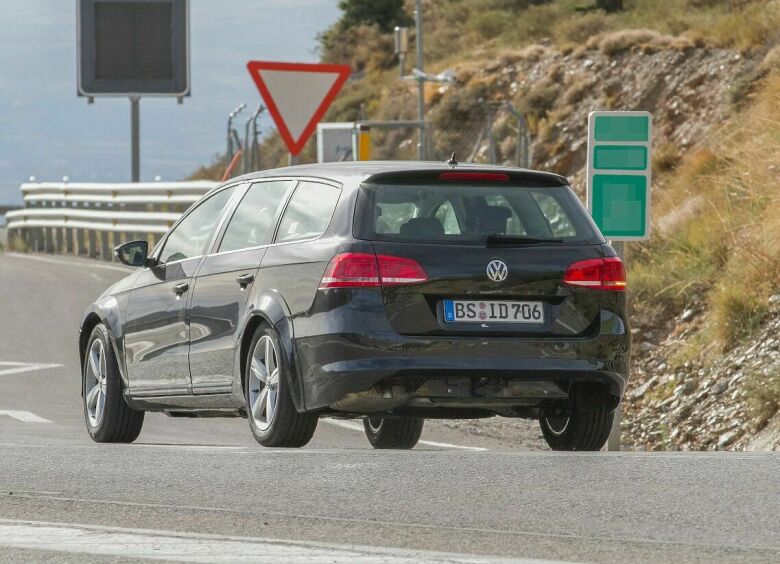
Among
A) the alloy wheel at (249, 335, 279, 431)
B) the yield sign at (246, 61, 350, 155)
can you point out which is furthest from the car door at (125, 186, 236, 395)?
the yield sign at (246, 61, 350, 155)

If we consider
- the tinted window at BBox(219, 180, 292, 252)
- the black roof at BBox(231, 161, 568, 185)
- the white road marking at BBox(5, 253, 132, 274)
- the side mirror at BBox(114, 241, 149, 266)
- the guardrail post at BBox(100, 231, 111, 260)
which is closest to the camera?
the black roof at BBox(231, 161, 568, 185)

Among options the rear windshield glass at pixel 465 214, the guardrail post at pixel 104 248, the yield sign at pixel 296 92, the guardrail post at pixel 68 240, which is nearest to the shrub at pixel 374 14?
the guardrail post at pixel 68 240

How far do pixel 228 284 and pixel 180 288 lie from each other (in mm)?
661

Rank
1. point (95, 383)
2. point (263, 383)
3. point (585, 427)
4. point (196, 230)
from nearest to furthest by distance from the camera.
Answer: point (263, 383)
point (585, 427)
point (196, 230)
point (95, 383)

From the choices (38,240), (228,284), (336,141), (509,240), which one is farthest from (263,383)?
(38,240)

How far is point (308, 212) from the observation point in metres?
9.78

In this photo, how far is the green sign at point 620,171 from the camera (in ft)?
46.0

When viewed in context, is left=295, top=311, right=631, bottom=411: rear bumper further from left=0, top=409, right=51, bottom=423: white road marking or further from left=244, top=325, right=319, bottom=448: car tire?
left=0, top=409, right=51, bottom=423: white road marking

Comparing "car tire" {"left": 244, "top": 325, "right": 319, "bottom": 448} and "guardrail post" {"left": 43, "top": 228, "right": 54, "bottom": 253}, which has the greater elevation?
"car tire" {"left": 244, "top": 325, "right": 319, "bottom": 448}

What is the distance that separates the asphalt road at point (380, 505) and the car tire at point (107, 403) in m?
1.37

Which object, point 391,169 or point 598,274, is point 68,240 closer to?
point 391,169

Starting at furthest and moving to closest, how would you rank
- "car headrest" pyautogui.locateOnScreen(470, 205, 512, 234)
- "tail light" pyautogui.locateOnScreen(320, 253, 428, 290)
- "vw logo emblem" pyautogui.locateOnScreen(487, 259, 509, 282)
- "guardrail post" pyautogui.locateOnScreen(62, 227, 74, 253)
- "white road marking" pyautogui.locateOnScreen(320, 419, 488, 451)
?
"guardrail post" pyautogui.locateOnScreen(62, 227, 74, 253) < "white road marking" pyautogui.locateOnScreen(320, 419, 488, 451) < "car headrest" pyautogui.locateOnScreen(470, 205, 512, 234) < "vw logo emblem" pyautogui.locateOnScreen(487, 259, 509, 282) < "tail light" pyautogui.locateOnScreen(320, 253, 428, 290)

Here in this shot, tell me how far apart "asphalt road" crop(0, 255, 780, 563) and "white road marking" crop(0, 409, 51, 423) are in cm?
387

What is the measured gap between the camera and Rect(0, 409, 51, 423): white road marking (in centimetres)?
1400
